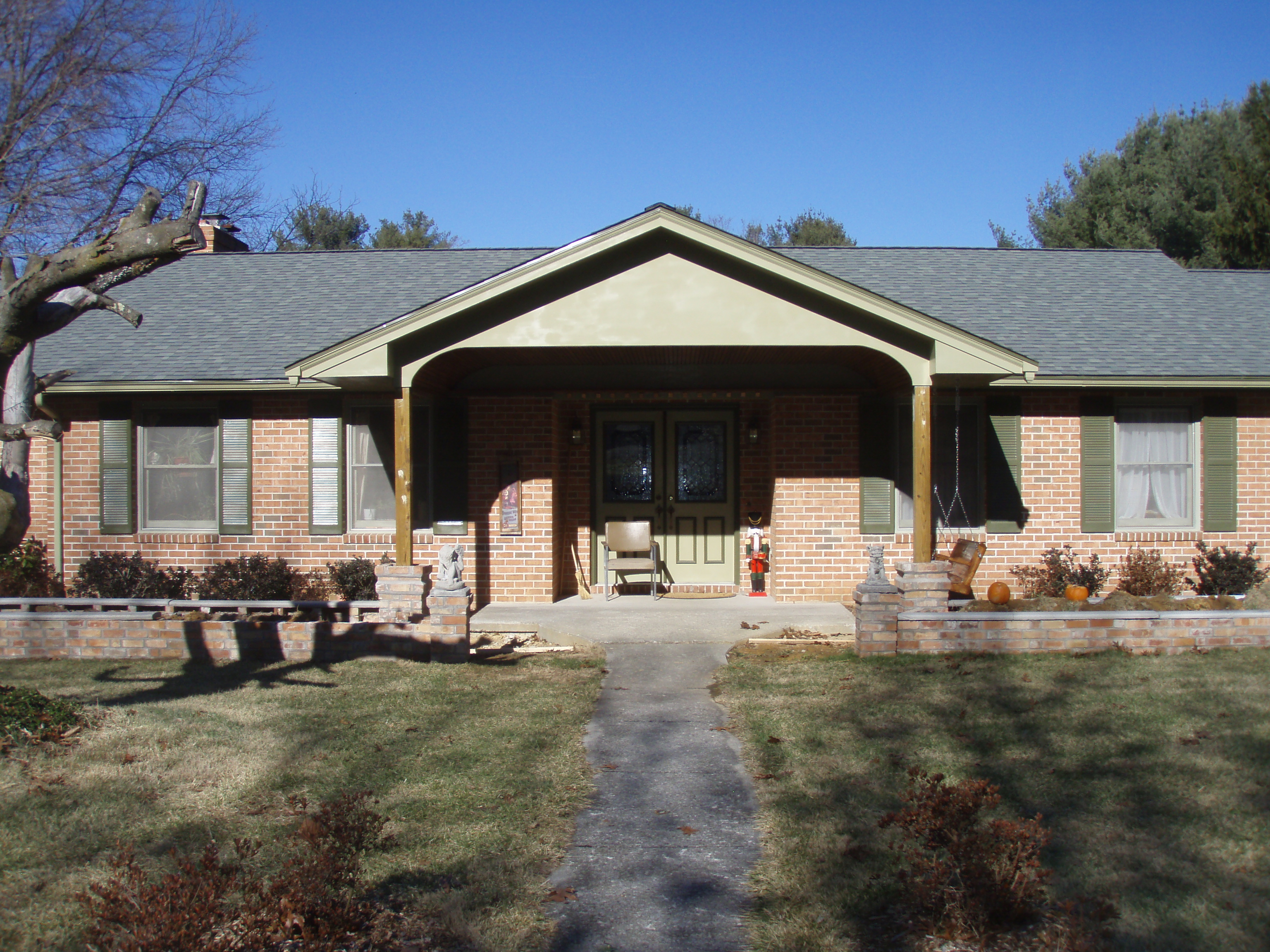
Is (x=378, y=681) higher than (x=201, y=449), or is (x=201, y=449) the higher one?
(x=201, y=449)

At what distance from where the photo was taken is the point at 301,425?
38.2 feet

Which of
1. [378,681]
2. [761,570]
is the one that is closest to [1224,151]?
[761,570]

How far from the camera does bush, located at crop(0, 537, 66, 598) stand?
1136cm

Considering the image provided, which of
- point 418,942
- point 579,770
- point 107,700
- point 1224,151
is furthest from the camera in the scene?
point 1224,151

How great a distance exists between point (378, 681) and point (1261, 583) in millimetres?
9471

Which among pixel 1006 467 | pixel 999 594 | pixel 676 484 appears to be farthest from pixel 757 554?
pixel 1006 467

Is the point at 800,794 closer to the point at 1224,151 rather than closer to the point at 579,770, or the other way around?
the point at 579,770

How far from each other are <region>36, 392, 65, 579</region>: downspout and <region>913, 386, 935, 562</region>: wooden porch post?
9669mm

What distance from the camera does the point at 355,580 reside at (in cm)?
1130

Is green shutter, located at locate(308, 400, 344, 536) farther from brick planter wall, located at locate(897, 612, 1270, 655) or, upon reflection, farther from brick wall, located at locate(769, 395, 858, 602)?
brick planter wall, located at locate(897, 612, 1270, 655)

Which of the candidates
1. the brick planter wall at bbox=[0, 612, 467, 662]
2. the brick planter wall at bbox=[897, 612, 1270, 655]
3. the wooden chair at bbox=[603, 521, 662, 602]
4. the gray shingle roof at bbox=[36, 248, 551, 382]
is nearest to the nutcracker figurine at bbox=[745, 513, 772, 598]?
the wooden chair at bbox=[603, 521, 662, 602]

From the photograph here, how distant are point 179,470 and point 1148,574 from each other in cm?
1127

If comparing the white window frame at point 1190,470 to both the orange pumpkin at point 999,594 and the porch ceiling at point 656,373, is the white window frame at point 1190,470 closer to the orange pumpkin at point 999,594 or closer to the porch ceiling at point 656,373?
the orange pumpkin at point 999,594

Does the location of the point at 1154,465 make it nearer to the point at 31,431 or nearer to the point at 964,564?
the point at 964,564
